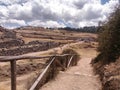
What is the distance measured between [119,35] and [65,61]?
10.2 feet

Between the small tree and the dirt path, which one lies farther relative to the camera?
the small tree

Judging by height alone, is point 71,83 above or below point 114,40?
below

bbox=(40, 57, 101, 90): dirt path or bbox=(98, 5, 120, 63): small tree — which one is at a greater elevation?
bbox=(98, 5, 120, 63): small tree

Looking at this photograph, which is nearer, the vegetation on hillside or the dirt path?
the dirt path

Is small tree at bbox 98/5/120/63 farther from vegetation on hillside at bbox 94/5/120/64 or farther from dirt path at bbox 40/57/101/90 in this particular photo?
dirt path at bbox 40/57/101/90

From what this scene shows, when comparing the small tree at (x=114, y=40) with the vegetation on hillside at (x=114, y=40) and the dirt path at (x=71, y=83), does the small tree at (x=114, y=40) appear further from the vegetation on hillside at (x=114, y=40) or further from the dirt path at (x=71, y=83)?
the dirt path at (x=71, y=83)

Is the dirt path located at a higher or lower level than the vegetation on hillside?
lower

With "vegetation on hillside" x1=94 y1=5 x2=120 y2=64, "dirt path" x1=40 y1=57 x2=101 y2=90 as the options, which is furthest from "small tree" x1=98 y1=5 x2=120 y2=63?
"dirt path" x1=40 y1=57 x2=101 y2=90

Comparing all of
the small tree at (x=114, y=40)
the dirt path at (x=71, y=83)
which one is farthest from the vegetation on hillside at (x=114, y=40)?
the dirt path at (x=71, y=83)

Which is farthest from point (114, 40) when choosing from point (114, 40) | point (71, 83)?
point (71, 83)

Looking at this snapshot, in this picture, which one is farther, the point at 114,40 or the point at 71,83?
the point at 114,40

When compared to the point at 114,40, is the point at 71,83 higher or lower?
lower

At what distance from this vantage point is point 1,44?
53.2m

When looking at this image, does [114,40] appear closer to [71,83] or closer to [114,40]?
[114,40]
